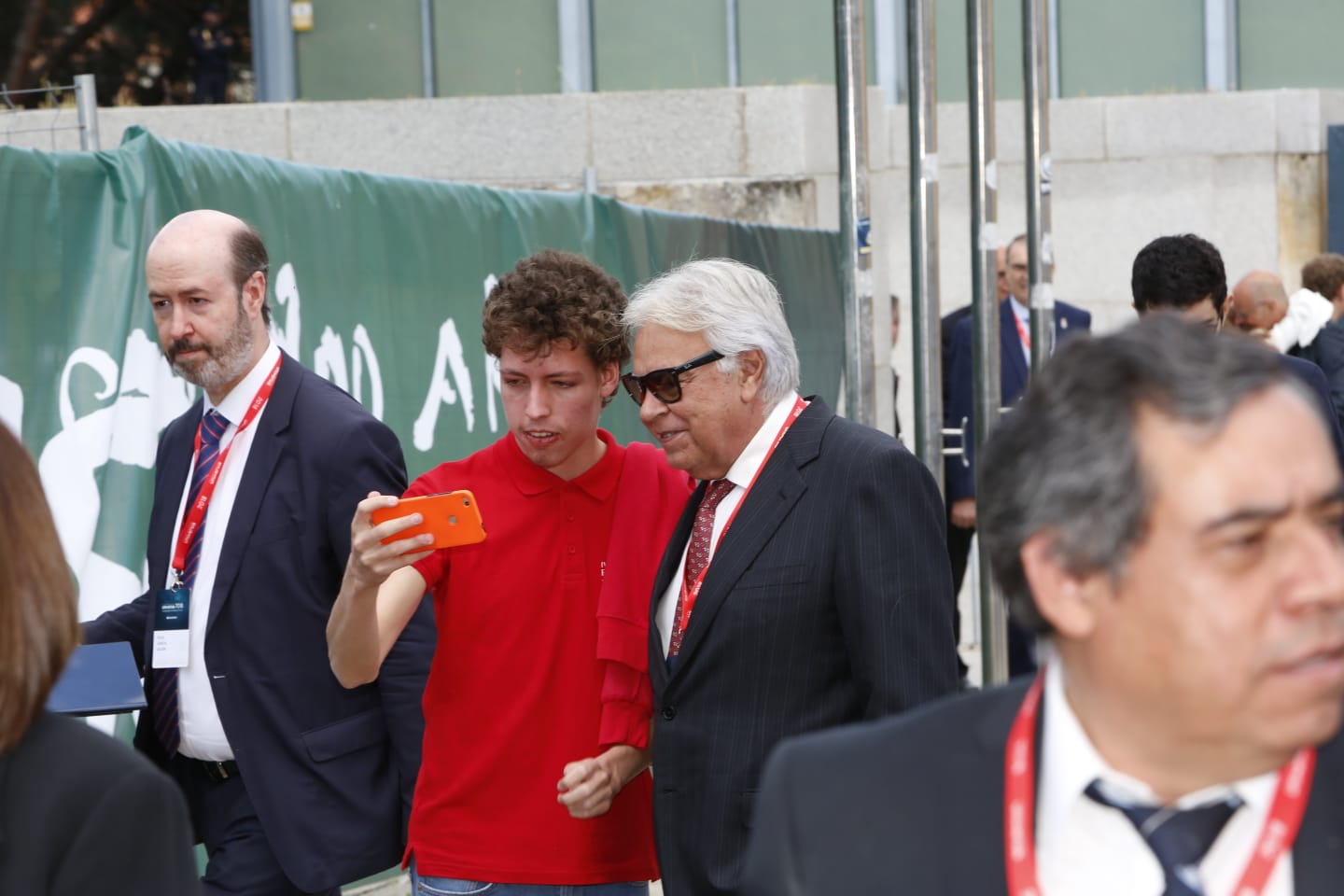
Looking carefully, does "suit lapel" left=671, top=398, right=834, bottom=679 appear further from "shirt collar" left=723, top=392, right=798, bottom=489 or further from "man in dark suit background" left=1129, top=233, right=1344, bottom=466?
"man in dark suit background" left=1129, top=233, right=1344, bottom=466

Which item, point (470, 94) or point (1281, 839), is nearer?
point (1281, 839)

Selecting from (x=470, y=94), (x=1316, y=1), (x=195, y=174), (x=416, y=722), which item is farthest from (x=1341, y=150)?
(x=416, y=722)

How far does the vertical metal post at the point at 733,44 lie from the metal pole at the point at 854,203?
11066mm

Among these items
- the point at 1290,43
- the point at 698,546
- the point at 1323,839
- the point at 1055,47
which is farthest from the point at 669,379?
the point at 1290,43

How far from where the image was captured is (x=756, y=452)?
11.4 ft

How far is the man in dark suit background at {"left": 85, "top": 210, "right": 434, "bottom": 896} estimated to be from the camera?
12.9ft

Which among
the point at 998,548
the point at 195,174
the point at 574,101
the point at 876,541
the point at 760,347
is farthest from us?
the point at 574,101

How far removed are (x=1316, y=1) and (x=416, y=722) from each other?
16.2m

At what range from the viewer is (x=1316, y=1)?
17.9m

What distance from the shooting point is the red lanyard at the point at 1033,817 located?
1.71m

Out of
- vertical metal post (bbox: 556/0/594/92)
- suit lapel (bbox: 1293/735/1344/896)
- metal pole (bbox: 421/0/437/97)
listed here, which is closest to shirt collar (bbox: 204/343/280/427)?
suit lapel (bbox: 1293/735/1344/896)

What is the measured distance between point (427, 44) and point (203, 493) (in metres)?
15.2

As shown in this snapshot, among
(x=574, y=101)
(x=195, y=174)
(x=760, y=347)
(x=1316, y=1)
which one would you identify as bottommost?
(x=760, y=347)

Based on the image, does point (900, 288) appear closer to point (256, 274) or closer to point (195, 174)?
point (195, 174)
